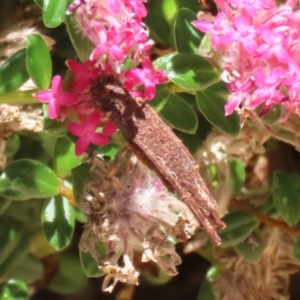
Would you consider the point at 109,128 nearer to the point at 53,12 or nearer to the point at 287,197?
the point at 53,12

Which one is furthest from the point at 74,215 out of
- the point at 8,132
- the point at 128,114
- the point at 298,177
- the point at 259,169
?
the point at 259,169

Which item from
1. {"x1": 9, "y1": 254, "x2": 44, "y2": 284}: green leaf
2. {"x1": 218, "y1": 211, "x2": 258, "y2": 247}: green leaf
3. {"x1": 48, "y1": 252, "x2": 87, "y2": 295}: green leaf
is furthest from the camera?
{"x1": 48, "y1": 252, "x2": 87, "y2": 295}: green leaf

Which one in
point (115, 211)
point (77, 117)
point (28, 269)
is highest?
point (77, 117)

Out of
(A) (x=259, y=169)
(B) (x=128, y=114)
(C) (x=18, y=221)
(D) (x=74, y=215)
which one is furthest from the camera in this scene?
(A) (x=259, y=169)

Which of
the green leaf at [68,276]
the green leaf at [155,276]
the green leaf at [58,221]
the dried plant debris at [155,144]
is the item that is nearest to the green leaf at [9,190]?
the green leaf at [58,221]

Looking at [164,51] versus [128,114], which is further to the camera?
[164,51]

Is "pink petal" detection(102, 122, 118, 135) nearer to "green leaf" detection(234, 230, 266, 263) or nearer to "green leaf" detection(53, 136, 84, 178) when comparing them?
"green leaf" detection(53, 136, 84, 178)

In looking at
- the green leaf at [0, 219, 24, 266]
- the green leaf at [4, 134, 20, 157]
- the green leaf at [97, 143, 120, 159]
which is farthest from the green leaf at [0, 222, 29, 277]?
the green leaf at [97, 143, 120, 159]

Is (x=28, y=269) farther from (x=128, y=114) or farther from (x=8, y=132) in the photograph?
(x=128, y=114)

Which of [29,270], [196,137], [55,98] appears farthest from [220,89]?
[29,270]
